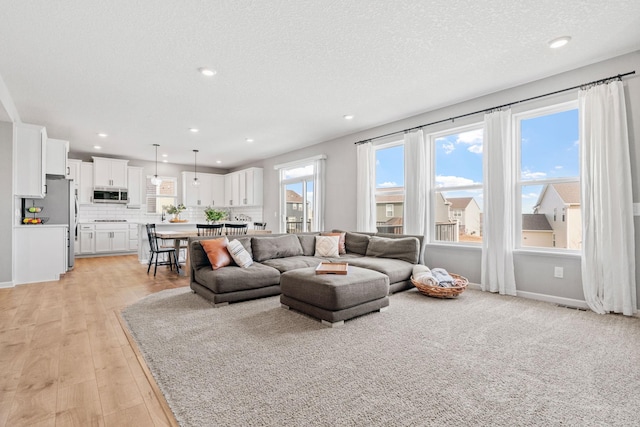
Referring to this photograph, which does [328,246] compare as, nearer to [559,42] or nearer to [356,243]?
[356,243]

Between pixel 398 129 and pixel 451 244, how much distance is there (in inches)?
84.3

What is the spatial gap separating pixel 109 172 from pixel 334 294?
7.93 metres

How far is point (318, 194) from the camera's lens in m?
6.90

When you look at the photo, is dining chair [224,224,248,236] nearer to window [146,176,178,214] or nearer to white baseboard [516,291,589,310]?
window [146,176,178,214]

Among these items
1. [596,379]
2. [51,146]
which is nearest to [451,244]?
[596,379]

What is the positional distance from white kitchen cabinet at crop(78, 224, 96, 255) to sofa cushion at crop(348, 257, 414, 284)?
276 inches

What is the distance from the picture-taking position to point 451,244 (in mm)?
4715

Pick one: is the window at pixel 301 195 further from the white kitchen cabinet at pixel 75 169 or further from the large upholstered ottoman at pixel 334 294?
the white kitchen cabinet at pixel 75 169

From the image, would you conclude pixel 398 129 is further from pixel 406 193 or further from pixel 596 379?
pixel 596 379

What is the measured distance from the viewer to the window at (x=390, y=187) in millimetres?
5531

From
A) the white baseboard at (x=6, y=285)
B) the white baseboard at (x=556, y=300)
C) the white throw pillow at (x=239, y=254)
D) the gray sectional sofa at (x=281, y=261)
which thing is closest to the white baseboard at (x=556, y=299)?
the white baseboard at (x=556, y=300)

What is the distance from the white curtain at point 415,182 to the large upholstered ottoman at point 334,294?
1.97 meters

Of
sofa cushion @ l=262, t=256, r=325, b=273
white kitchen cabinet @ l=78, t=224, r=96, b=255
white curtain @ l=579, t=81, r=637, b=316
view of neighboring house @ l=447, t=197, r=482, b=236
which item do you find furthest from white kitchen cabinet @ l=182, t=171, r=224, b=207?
white curtain @ l=579, t=81, r=637, b=316

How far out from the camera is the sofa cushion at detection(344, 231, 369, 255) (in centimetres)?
513
